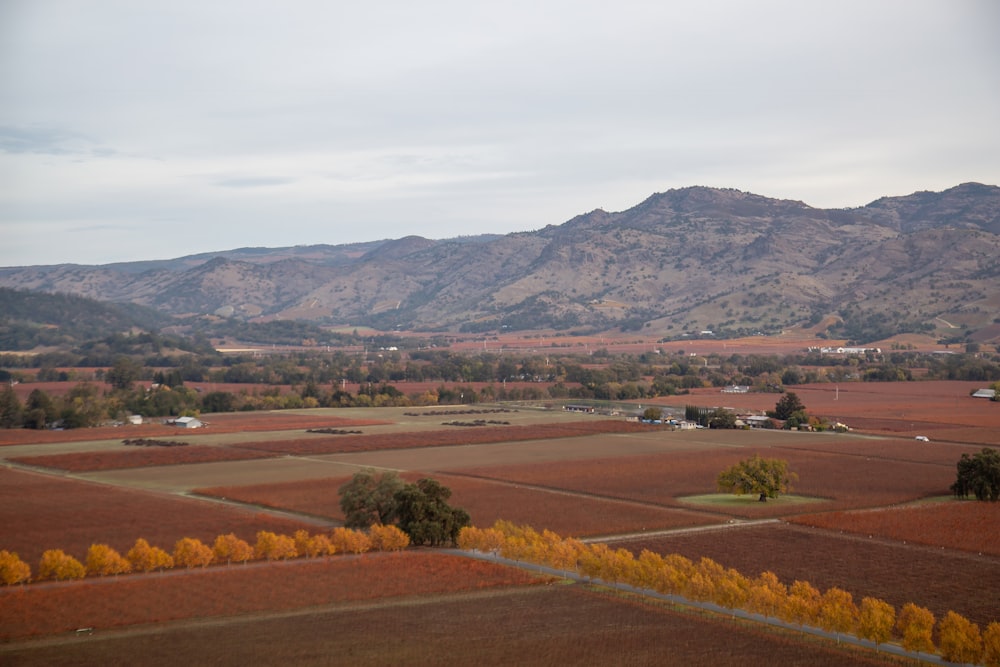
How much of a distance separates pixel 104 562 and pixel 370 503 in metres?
13.9

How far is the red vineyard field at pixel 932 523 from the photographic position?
172 ft

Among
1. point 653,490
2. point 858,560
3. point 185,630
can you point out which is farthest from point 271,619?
point 653,490

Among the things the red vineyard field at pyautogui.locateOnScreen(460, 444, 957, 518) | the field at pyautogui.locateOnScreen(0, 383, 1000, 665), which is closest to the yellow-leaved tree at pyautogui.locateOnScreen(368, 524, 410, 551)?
the field at pyautogui.locateOnScreen(0, 383, 1000, 665)

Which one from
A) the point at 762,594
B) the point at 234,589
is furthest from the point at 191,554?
the point at 762,594

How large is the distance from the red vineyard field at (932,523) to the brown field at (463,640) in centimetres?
1766

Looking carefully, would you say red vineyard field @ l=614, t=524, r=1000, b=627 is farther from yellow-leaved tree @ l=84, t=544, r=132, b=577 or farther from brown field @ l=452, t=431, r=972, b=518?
yellow-leaved tree @ l=84, t=544, r=132, b=577

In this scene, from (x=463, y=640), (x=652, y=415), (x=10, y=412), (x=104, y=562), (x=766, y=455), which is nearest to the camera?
A: (x=463, y=640)

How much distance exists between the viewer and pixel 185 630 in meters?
39.3

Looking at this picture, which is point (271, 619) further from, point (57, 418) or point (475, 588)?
point (57, 418)

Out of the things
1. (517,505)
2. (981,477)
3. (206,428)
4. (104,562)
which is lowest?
(206,428)

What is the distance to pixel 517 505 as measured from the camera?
6512 cm

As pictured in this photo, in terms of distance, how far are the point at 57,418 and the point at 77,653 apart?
294 ft

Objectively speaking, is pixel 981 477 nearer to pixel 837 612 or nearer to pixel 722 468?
pixel 722 468

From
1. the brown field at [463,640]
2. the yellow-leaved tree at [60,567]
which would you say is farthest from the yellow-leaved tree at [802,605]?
the yellow-leaved tree at [60,567]
